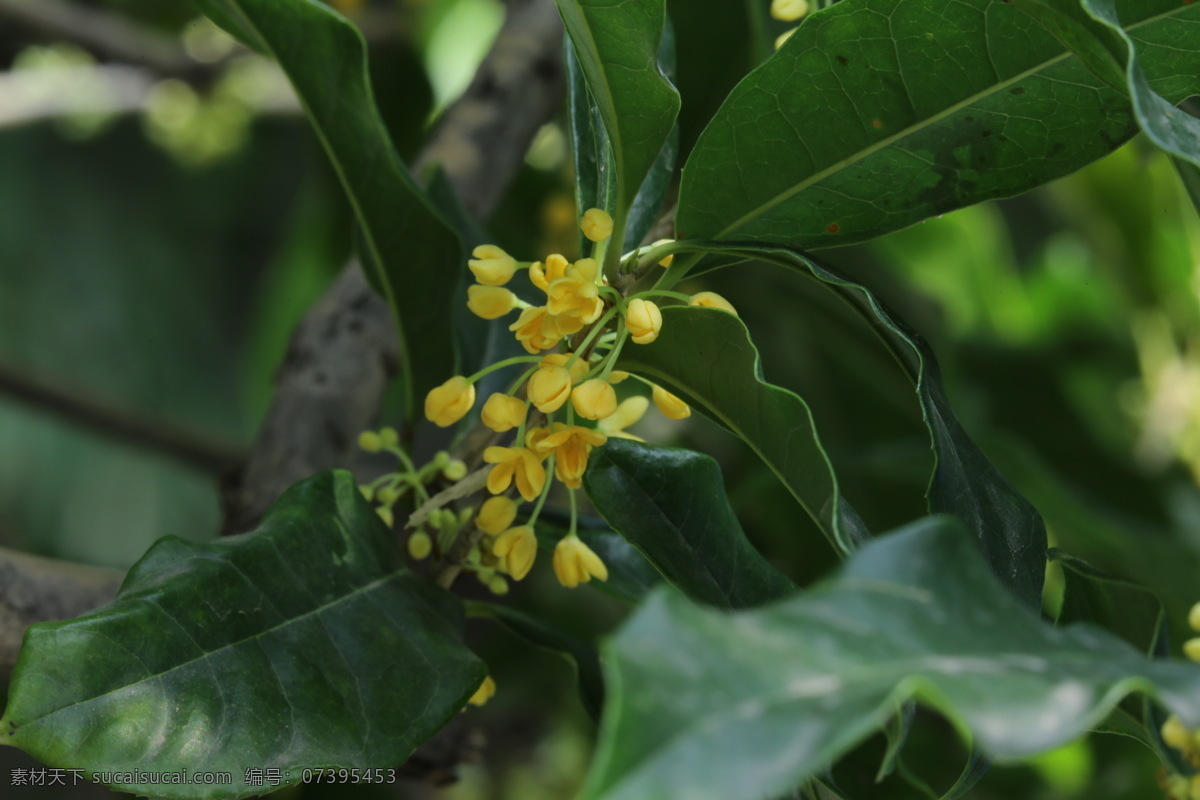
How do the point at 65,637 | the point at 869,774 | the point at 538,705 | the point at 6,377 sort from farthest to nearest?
the point at 538,705 → the point at 6,377 → the point at 869,774 → the point at 65,637

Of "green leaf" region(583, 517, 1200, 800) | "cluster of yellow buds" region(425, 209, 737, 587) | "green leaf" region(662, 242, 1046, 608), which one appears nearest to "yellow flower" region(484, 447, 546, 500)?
"cluster of yellow buds" region(425, 209, 737, 587)

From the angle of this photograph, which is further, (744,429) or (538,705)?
(538,705)

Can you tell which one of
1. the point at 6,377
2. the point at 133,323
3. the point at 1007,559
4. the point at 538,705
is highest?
the point at 1007,559

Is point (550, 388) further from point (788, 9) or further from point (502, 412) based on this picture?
point (788, 9)

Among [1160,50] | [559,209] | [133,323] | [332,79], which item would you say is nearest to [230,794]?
[332,79]

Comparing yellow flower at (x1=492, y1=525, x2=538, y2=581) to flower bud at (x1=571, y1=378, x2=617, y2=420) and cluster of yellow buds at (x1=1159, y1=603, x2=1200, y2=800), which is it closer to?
flower bud at (x1=571, y1=378, x2=617, y2=420)

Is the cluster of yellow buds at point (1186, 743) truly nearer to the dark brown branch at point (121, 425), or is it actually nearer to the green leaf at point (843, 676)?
the green leaf at point (843, 676)

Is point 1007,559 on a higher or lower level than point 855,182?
lower

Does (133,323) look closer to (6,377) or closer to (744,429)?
(6,377)
